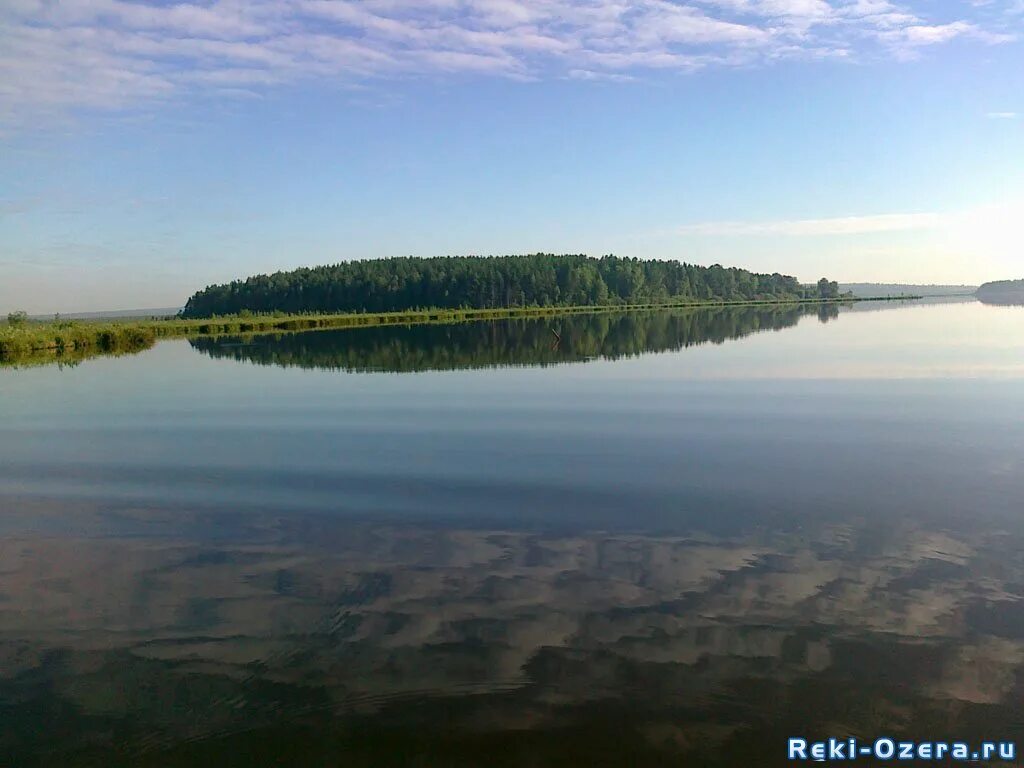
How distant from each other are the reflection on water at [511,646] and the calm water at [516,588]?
32 mm

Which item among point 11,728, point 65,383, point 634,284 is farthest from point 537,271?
point 11,728

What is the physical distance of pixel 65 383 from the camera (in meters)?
34.4

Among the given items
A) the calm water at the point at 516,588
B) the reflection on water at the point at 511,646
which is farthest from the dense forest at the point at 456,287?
the reflection on water at the point at 511,646

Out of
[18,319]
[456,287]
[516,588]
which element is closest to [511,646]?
[516,588]

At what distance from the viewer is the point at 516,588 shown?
860 centimetres

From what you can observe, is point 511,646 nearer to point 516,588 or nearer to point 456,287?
point 516,588

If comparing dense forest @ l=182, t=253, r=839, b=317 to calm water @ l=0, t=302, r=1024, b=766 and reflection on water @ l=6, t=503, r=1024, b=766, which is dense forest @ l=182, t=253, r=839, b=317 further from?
reflection on water @ l=6, t=503, r=1024, b=766

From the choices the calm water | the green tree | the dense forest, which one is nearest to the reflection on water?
the calm water

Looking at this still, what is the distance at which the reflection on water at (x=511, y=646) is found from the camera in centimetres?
586

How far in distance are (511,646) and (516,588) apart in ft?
4.59

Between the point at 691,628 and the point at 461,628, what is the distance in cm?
231

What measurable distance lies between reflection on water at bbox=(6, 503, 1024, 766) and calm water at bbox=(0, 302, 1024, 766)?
3 centimetres

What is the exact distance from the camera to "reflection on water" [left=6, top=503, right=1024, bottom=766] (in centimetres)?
586

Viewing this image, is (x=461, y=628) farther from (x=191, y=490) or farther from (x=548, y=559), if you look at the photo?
(x=191, y=490)
